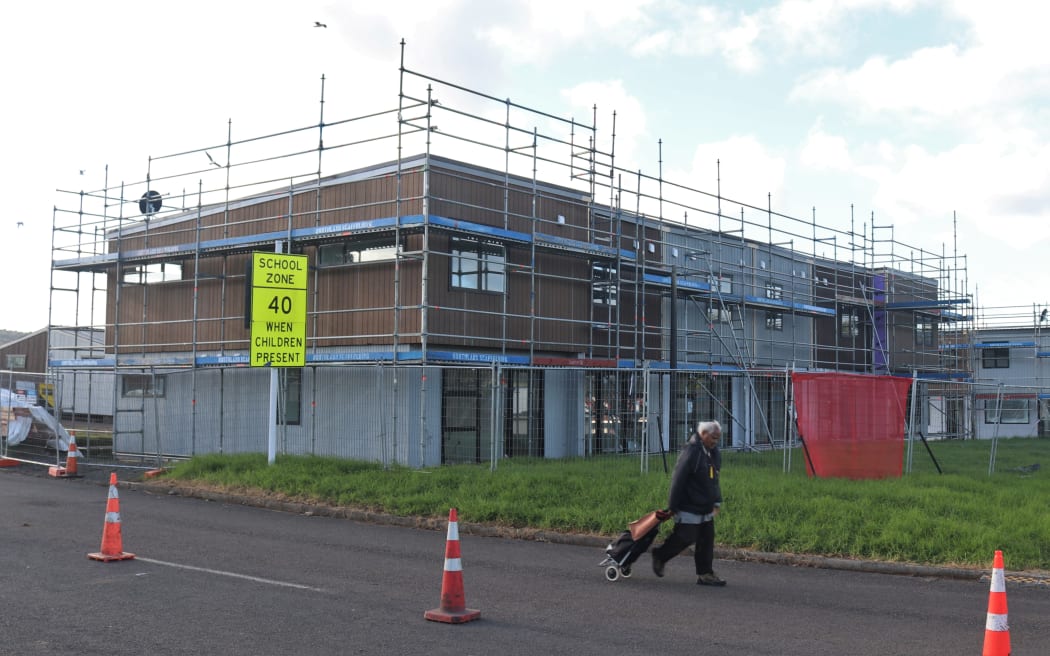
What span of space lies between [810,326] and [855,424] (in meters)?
16.7

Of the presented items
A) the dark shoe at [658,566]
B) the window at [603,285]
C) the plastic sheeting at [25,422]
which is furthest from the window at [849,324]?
the dark shoe at [658,566]

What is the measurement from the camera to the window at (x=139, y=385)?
24781 mm

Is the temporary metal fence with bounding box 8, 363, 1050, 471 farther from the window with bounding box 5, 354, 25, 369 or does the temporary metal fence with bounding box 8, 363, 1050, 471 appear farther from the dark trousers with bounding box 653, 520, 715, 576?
the window with bounding box 5, 354, 25, 369

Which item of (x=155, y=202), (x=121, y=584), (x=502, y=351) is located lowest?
(x=121, y=584)

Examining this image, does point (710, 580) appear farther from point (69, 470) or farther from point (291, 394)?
point (69, 470)

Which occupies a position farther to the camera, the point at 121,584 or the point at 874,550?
the point at 874,550

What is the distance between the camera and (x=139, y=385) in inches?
1013

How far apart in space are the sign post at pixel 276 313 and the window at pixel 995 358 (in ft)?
116

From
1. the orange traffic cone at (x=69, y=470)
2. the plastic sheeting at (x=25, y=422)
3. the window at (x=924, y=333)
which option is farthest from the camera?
the window at (x=924, y=333)

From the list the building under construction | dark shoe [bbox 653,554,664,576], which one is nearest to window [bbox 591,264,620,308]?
the building under construction

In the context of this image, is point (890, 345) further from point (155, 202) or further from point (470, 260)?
point (155, 202)

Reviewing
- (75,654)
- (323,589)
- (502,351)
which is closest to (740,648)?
(323,589)

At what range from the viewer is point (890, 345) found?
36.4 m

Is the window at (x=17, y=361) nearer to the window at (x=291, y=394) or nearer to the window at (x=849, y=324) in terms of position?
the window at (x=291, y=394)
